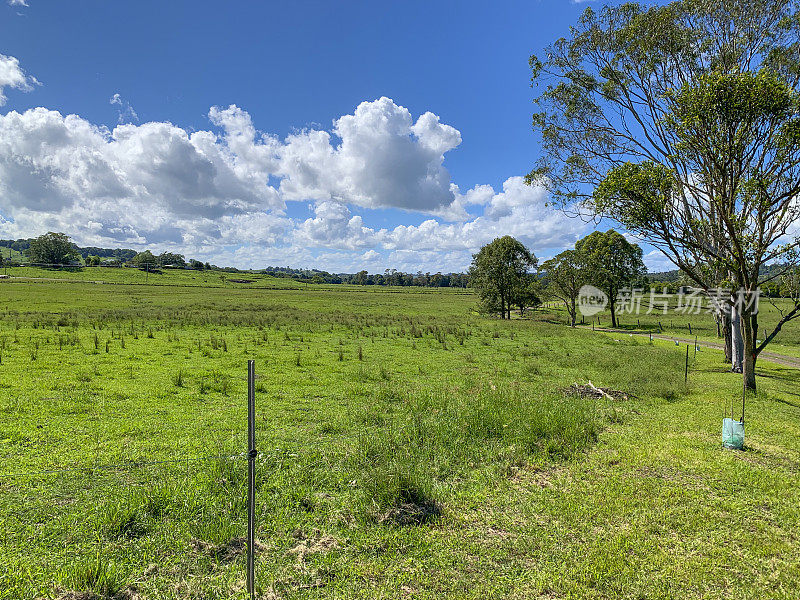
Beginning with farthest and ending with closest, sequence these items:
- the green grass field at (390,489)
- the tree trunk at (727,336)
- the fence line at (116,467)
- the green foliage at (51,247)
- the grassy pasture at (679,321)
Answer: the green foliage at (51,247) → the grassy pasture at (679,321) → the tree trunk at (727,336) → the fence line at (116,467) → the green grass field at (390,489)

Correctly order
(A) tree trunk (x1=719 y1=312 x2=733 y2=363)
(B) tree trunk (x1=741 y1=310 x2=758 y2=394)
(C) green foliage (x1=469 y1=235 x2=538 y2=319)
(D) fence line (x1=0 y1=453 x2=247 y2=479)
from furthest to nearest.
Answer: (C) green foliage (x1=469 y1=235 x2=538 y2=319) < (A) tree trunk (x1=719 y1=312 x2=733 y2=363) < (B) tree trunk (x1=741 y1=310 x2=758 y2=394) < (D) fence line (x1=0 y1=453 x2=247 y2=479)

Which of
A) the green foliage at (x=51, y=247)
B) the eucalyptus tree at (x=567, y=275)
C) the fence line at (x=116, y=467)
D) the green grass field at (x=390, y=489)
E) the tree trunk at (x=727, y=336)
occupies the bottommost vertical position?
the green grass field at (x=390, y=489)

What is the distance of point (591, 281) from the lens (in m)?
45.0

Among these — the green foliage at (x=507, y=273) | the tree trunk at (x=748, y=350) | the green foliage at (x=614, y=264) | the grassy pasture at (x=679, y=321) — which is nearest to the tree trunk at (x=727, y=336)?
the tree trunk at (x=748, y=350)

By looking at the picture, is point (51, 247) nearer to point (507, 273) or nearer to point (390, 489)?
point (507, 273)

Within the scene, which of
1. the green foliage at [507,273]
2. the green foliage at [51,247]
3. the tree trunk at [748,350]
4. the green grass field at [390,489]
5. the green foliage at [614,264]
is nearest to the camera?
the green grass field at [390,489]

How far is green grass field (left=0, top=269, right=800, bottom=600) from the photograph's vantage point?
4227mm

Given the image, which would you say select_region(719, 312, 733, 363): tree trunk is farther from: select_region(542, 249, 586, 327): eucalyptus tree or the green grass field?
select_region(542, 249, 586, 327): eucalyptus tree

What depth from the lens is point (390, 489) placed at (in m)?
5.72

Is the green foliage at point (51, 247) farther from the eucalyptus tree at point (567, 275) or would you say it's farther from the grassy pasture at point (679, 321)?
the grassy pasture at point (679, 321)

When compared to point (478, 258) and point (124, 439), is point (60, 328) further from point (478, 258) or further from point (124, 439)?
point (478, 258)

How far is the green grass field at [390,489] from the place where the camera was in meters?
4.23

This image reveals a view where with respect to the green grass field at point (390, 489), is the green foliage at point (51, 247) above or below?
above

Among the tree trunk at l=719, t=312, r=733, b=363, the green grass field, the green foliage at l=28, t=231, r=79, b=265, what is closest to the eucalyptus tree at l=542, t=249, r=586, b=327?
the tree trunk at l=719, t=312, r=733, b=363
